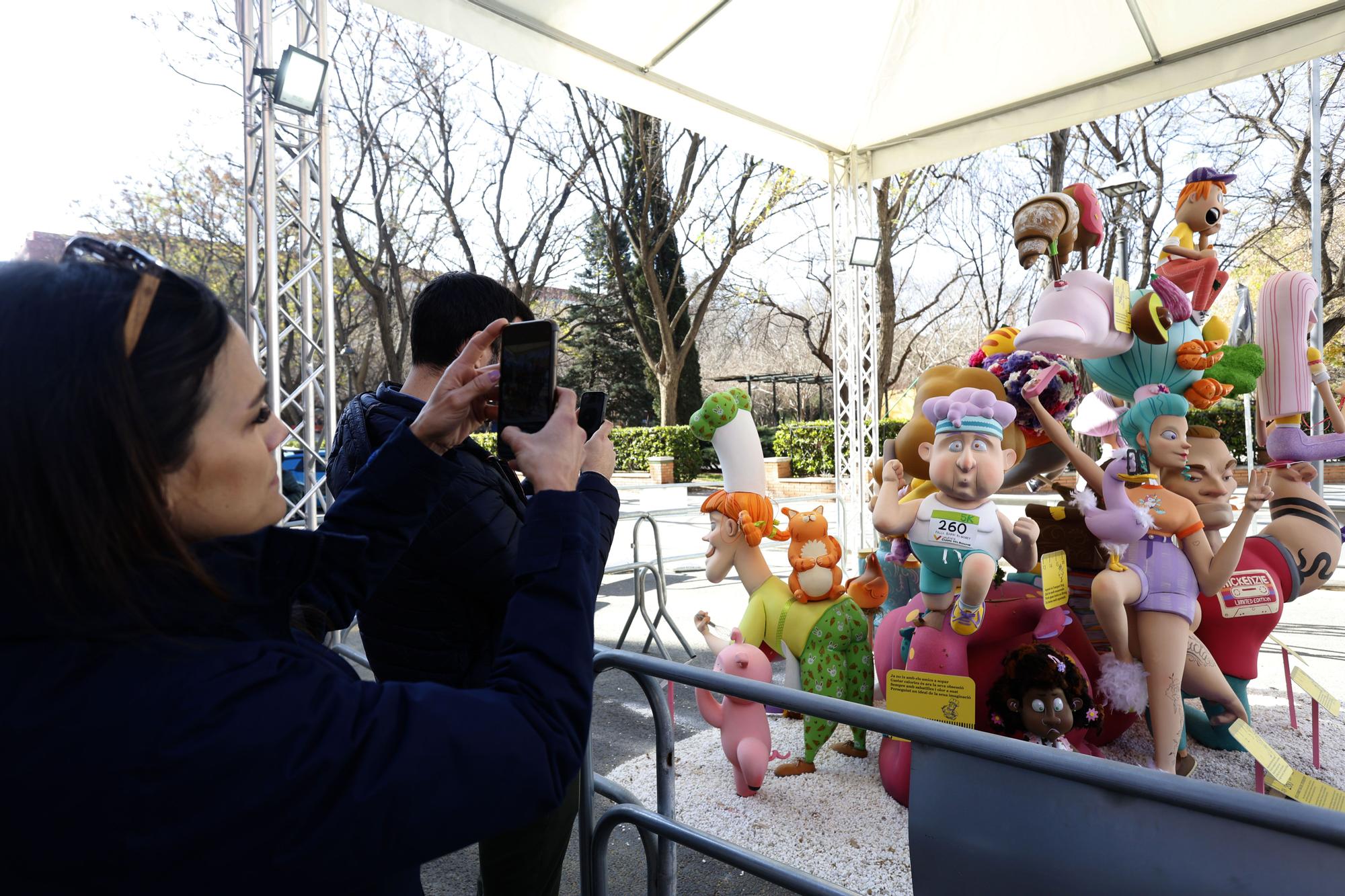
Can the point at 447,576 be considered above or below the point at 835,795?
above

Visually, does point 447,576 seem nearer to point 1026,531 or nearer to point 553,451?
point 553,451

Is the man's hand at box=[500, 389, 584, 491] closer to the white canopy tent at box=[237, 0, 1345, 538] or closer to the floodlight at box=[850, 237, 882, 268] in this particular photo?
the white canopy tent at box=[237, 0, 1345, 538]

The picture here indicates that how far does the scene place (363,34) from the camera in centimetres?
1349

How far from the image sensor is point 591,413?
1.29m

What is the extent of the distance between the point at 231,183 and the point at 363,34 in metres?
3.58

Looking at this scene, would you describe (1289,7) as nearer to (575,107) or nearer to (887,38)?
(887,38)

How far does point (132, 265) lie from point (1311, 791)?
2.20 meters

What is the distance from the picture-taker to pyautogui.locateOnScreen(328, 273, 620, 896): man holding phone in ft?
5.20

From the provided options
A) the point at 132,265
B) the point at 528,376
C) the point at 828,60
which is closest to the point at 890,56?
the point at 828,60

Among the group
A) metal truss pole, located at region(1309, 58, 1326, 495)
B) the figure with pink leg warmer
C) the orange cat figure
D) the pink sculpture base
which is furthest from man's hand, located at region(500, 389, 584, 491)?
metal truss pole, located at region(1309, 58, 1326, 495)

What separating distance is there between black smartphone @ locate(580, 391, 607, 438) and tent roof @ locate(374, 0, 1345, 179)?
3.52 m

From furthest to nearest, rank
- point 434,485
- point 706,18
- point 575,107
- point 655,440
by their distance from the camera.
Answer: point 655,440 → point 575,107 → point 706,18 → point 434,485

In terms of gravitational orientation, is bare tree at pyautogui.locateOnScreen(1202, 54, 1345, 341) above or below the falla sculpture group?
above

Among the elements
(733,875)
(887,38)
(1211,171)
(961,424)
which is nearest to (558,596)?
(961,424)
